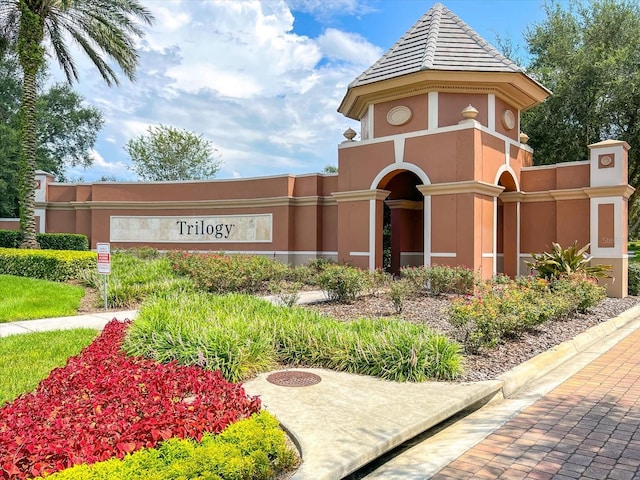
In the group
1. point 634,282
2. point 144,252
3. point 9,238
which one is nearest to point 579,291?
point 634,282

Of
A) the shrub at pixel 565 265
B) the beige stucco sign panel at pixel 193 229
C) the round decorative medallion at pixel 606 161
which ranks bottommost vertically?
the shrub at pixel 565 265

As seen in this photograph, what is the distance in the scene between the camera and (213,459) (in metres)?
3.20

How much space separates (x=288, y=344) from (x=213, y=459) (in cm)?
373

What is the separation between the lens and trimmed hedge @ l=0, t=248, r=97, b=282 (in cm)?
1409

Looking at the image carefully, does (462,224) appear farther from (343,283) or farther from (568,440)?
Result: (568,440)

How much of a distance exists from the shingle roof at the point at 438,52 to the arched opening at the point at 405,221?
4.48 meters

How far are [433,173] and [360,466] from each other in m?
12.3

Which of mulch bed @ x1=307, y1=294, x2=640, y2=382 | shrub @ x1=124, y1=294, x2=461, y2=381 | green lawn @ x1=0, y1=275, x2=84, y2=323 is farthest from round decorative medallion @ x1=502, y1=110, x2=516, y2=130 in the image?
green lawn @ x1=0, y1=275, x2=84, y2=323

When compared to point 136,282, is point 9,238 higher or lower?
higher

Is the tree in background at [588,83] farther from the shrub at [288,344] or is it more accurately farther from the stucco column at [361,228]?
the shrub at [288,344]

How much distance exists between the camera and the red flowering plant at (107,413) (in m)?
3.11

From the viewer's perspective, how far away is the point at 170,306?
8477 millimetres

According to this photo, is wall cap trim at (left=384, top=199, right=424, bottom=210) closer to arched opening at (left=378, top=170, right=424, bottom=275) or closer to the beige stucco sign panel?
arched opening at (left=378, top=170, right=424, bottom=275)

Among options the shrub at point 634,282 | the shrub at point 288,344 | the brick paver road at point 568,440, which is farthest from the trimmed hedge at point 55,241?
the shrub at point 634,282
